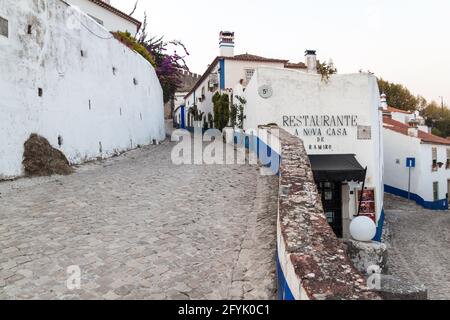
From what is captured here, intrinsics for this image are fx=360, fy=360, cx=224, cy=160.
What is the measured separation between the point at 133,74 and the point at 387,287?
52.1 feet

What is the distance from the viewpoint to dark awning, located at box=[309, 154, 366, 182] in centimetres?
1205

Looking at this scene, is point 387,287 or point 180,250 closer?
point 387,287

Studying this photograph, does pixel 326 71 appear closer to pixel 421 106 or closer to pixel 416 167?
pixel 416 167

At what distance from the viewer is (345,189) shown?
44.1 feet

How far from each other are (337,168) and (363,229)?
7.08 m

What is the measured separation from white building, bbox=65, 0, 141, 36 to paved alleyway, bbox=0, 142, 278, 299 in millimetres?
16320

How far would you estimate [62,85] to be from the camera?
11164mm

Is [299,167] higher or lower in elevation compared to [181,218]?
higher

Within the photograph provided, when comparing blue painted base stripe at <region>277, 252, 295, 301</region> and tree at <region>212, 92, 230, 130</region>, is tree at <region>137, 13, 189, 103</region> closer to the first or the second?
tree at <region>212, 92, 230, 130</region>

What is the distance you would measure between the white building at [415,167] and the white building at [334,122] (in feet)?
31.9

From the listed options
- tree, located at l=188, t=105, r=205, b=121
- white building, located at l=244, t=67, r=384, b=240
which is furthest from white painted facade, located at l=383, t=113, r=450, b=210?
tree, located at l=188, t=105, r=205, b=121
